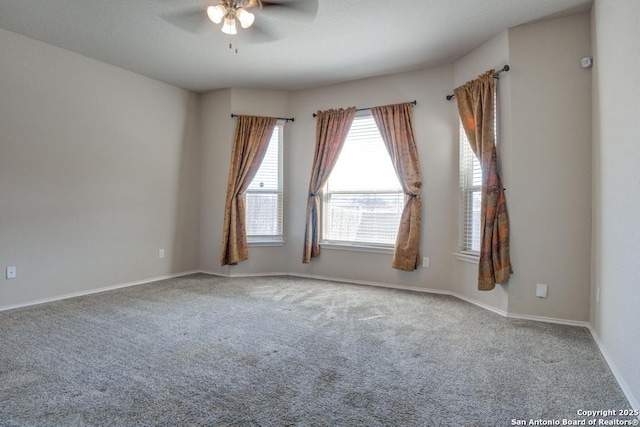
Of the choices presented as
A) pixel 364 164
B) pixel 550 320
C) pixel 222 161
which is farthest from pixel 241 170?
pixel 550 320

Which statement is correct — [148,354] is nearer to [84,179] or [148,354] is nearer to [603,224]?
[84,179]

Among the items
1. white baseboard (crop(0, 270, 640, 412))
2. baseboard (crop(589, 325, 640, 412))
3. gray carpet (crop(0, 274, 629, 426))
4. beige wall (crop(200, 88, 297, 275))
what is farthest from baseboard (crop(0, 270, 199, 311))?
baseboard (crop(589, 325, 640, 412))

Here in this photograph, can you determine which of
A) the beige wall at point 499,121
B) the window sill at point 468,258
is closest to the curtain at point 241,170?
the beige wall at point 499,121

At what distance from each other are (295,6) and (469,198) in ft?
8.62

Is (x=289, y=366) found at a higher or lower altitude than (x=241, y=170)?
lower

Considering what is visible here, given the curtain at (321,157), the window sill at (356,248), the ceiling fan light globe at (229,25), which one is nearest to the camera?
the ceiling fan light globe at (229,25)

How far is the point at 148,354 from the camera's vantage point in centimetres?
241

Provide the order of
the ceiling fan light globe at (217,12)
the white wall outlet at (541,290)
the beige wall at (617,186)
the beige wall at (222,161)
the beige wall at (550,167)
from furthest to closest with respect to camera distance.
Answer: the beige wall at (222,161), the white wall outlet at (541,290), the beige wall at (550,167), the ceiling fan light globe at (217,12), the beige wall at (617,186)

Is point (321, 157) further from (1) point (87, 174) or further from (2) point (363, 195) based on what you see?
(1) point (87, 174)

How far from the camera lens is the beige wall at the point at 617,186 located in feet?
6.25

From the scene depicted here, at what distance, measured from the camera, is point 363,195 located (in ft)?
15.4

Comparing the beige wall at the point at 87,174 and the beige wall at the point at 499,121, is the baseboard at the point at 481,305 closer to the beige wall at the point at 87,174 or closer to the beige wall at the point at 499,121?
the beige wall at the point at 499,121

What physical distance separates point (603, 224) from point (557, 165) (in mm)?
706

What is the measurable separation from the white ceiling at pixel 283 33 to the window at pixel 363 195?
89 centimetres
